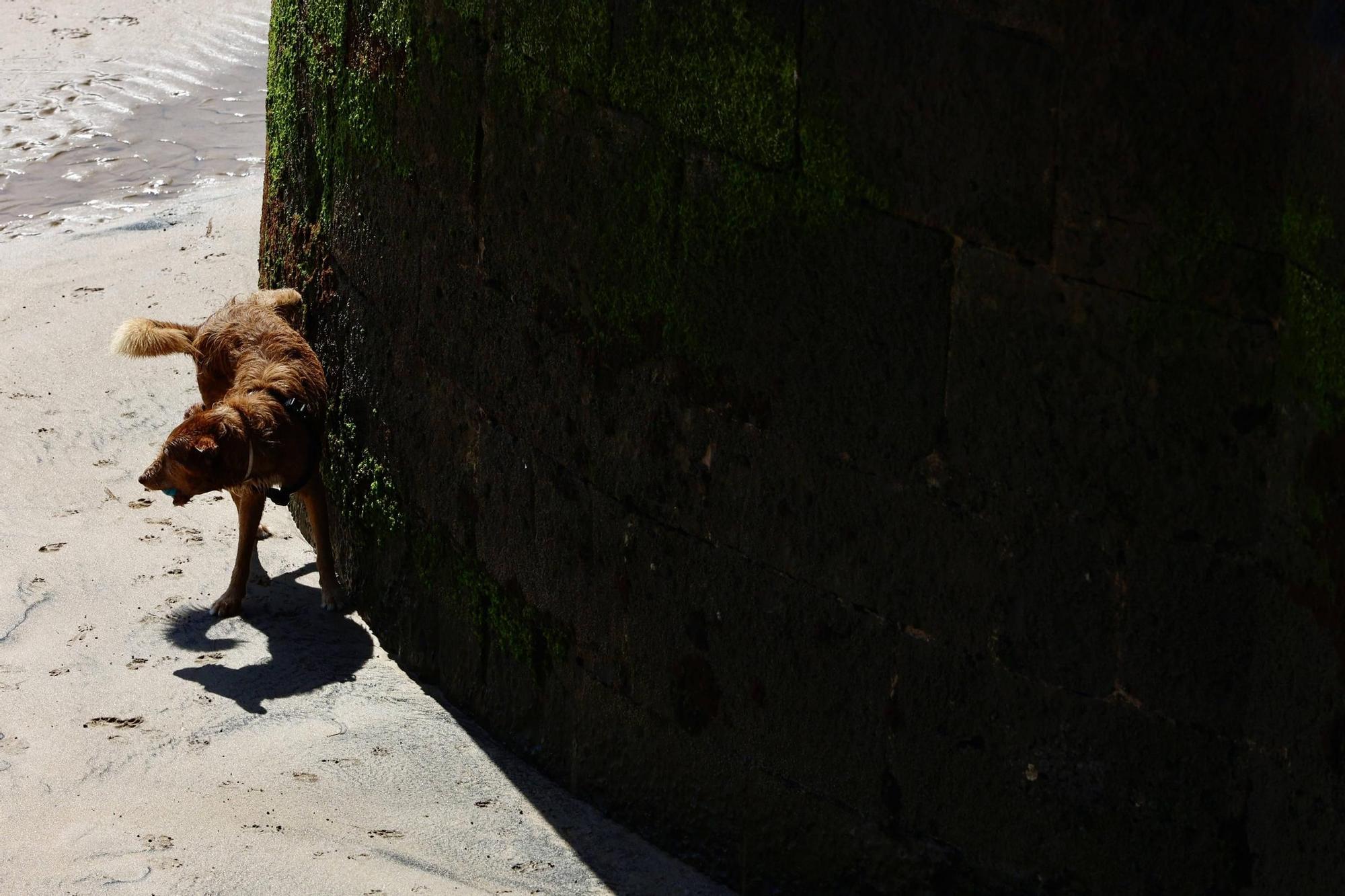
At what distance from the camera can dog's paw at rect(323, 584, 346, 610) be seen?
5.86 metres

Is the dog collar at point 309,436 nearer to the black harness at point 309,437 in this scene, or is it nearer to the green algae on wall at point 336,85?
the black harness at point 309,437

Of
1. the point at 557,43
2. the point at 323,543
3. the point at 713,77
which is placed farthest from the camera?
the point at 323,543

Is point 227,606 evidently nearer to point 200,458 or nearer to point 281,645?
point 281,645

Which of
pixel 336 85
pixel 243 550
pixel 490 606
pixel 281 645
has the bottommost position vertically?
pixel 281 645

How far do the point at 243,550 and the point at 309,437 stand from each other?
0.55 meters

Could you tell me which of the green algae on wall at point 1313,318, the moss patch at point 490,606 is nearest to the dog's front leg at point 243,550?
the moss patch at point 490,606

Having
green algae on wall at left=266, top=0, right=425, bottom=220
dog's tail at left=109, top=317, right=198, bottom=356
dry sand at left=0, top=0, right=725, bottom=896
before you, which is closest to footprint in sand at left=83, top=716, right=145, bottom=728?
dry sand at left=0, top=0, right=725, bottom=896

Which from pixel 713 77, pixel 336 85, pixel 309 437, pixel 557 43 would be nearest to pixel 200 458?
pixel 309 437

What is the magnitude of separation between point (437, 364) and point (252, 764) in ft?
4.58

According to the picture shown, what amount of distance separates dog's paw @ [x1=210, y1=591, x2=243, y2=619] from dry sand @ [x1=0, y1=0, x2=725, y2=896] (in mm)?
49

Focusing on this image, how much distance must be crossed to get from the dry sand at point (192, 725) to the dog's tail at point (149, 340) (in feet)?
2.54

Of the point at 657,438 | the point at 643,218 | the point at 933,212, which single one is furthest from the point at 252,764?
the point at 933,212

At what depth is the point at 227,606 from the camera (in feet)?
18.8

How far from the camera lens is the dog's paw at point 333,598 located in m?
5.86
